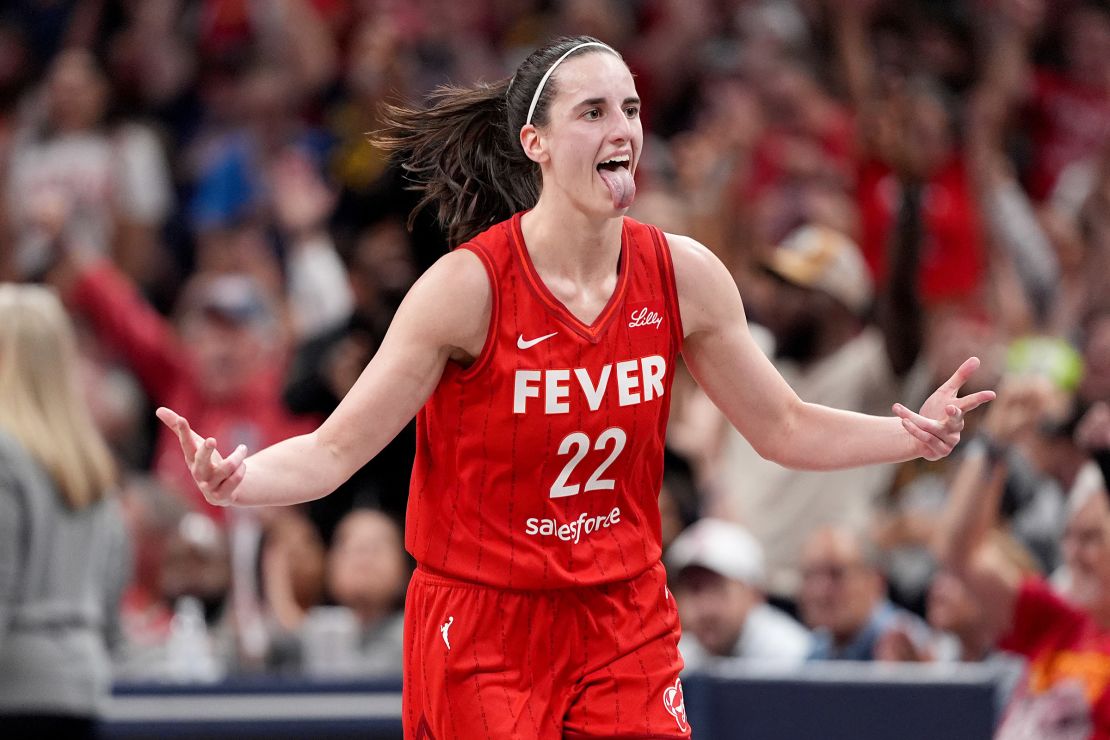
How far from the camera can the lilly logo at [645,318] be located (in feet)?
12.6

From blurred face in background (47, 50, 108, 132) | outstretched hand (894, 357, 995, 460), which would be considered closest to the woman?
outstretched hand (894, 357, 995, 460)

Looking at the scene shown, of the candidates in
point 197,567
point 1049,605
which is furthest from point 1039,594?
point 197,567

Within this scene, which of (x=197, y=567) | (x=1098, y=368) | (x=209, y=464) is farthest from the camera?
(x=197, y=567)

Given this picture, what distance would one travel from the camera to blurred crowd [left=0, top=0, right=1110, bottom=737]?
6.73m

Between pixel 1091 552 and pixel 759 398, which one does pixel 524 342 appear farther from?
pixel 1091 552

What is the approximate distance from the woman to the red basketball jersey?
215cm

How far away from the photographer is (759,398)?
401 centimetres

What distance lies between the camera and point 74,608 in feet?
18.6

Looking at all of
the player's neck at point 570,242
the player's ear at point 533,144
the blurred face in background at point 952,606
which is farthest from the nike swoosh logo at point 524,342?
the blurred face in background at point 952,606

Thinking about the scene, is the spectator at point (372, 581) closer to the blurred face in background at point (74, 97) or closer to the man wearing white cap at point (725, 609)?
the man wearing white cap at point (725, 609)

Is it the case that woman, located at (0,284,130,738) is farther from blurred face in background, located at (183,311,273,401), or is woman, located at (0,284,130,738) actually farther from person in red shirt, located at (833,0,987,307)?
person in red shirt, located at (833,0,987,307)

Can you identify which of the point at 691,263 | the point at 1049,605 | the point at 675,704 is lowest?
the point at 1049,605

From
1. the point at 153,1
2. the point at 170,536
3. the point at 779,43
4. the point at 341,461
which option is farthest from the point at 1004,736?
the point at 153,1

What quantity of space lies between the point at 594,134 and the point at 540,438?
0.65 meters
